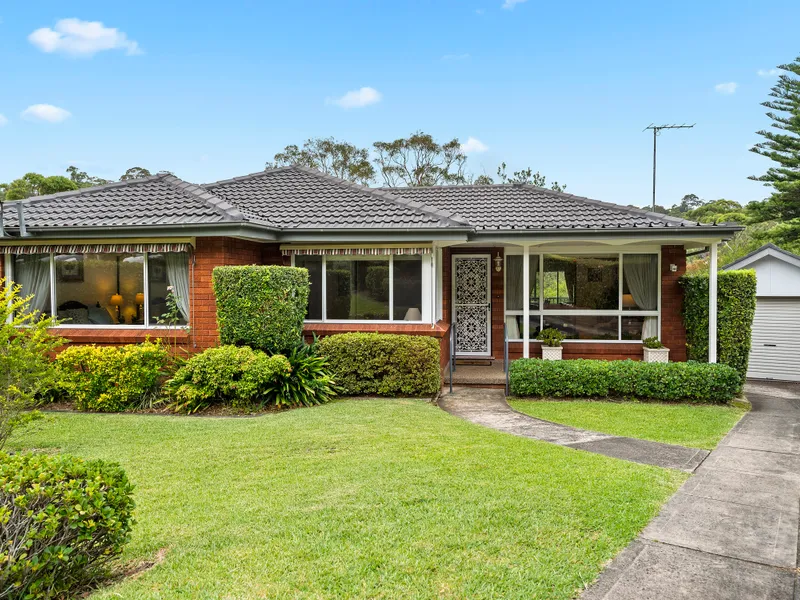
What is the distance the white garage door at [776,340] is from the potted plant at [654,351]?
4724 mm

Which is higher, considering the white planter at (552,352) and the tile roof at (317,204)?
the tile roof at (317,204)

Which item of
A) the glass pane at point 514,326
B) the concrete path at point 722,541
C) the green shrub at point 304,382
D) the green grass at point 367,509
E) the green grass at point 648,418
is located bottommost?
the green grass at point 648,418

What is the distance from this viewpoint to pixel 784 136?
2252 cm

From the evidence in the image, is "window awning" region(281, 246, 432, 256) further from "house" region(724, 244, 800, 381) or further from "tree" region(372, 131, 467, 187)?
"tree" region(372, 131, 467, 187)

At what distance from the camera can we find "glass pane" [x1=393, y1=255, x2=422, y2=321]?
11.2 m

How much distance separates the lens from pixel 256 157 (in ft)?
136

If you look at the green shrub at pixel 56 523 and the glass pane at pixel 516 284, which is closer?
the green shrub at pixel 56 523

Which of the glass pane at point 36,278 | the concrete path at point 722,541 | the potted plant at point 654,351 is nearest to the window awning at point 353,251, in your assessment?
the glass pane at point 36,278

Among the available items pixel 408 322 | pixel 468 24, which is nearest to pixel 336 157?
pixel 468 24

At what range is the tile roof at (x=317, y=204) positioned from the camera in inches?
433

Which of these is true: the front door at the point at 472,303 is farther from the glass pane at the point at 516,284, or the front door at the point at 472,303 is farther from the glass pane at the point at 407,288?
the glass pane at the point at 407,288

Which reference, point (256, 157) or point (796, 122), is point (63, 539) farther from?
point (256, 157)

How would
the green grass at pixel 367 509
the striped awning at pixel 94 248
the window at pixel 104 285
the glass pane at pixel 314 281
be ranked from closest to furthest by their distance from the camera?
the green grass at pixel 367 509, the striped awning at pixel 94 248, the window at pixel 104 285, the glass pane at pixel 314 281

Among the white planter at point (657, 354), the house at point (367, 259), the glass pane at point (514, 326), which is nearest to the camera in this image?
the house at point (367, 259)
